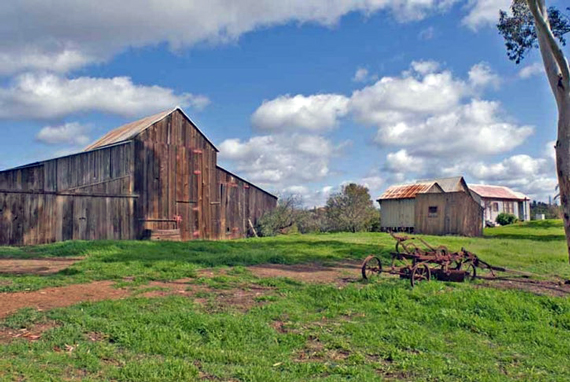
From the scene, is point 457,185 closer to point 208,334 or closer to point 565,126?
point 565,126

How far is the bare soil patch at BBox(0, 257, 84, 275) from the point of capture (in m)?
11.8

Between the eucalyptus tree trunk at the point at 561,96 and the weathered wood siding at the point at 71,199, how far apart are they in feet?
60.5

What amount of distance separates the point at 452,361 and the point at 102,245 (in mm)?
13064

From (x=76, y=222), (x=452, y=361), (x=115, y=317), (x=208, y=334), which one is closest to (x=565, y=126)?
(x=452, y=361)

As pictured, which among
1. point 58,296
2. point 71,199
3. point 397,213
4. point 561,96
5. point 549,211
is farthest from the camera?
point 549,211

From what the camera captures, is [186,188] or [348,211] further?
[348,211]

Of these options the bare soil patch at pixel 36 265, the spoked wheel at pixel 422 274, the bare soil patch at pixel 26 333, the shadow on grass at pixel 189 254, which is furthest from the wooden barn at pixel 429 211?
the bare soil patch at pixel 26 333

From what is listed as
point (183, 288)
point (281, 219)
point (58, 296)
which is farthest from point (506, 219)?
point (58, 296)

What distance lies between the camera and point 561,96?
12148 mm

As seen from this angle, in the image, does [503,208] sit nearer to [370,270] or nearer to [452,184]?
[452,184]

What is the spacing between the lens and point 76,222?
70.5 ft

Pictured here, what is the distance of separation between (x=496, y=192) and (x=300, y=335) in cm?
5505

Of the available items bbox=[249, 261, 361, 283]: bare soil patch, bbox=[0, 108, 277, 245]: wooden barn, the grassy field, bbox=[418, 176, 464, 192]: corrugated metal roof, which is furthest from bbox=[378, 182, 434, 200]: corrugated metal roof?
the grassy field

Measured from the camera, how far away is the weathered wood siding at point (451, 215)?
31.4 m
